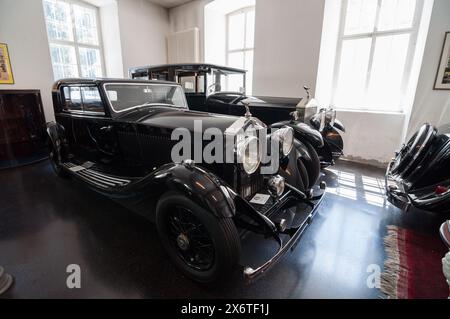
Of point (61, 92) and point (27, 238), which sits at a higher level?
point (61, 92)

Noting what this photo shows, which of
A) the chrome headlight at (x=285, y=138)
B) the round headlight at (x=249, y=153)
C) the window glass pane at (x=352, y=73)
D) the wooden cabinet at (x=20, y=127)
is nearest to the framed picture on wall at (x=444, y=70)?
the window glass pane at (x=352, y=73)

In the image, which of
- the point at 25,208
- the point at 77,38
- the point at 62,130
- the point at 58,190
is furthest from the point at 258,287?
the point at 77,38

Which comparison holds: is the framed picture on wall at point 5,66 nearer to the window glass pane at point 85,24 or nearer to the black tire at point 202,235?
the window glass pane at point 85,24

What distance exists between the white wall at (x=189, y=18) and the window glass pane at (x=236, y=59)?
0.88 m

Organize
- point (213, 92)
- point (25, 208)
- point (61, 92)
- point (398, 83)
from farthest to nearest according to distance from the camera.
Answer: point (398, 83) → point (213, 92) → point (61, 92) → point (25, 208)

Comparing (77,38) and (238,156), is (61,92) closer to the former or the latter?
(238,156)

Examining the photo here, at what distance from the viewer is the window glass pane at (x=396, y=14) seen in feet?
13.9

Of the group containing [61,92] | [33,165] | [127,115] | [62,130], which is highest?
[61,92]

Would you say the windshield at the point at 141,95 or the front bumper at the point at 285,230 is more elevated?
the windshield at the point at 141,95

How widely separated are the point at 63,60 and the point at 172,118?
5728 millimetres

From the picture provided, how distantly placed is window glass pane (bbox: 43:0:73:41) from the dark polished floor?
4687 millimetres

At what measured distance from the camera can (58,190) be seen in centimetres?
304
